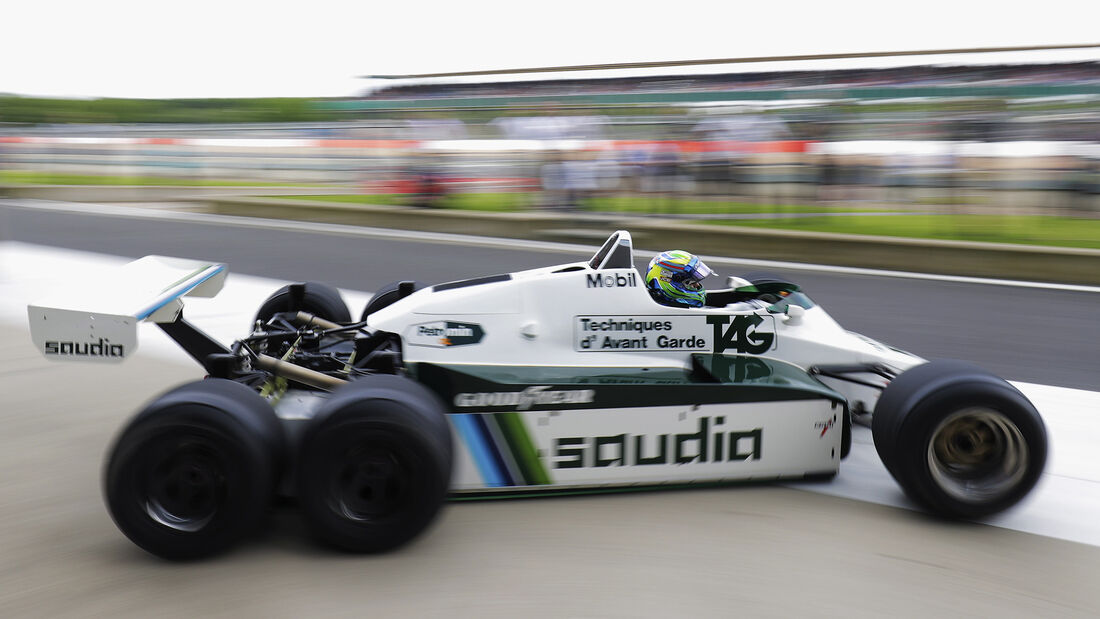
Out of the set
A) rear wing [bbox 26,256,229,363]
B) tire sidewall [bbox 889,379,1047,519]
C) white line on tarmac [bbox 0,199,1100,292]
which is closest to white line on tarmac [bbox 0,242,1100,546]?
tire sidewall [bbox 889,379,1047,519]

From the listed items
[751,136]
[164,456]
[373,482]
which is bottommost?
[373,482]

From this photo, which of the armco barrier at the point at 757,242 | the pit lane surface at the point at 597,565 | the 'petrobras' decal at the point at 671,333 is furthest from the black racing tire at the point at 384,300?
the armco barrier at the point at 757,242

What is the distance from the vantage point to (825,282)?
33.0ft

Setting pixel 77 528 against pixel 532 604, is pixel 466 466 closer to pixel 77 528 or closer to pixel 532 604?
pixel 532 604

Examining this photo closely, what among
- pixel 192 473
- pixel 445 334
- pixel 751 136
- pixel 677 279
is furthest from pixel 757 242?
pixel 192 473

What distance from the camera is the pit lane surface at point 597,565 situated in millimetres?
3375

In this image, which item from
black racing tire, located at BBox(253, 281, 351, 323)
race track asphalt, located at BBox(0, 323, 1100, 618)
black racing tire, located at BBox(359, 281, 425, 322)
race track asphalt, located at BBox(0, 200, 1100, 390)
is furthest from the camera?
race track asphalt, located at BBox(0, 200, 1100, 390)

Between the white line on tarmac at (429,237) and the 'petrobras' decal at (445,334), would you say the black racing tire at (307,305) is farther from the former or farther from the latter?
the white line on tarmac at (429,237)

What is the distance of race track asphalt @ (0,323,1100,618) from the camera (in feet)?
11.0

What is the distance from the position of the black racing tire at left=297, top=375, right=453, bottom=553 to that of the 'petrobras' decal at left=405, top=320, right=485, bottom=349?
1.07m

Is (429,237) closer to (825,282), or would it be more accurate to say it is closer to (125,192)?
(825,282)

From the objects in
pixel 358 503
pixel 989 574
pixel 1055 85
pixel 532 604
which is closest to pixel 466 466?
pixel 358 503

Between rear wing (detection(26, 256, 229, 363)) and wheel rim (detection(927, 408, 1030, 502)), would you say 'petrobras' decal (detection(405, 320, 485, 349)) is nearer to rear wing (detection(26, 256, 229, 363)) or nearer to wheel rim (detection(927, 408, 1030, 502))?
rear wing (detection(26, 256, 229, 363))

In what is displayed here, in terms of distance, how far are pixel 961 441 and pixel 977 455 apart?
87 millimetres
